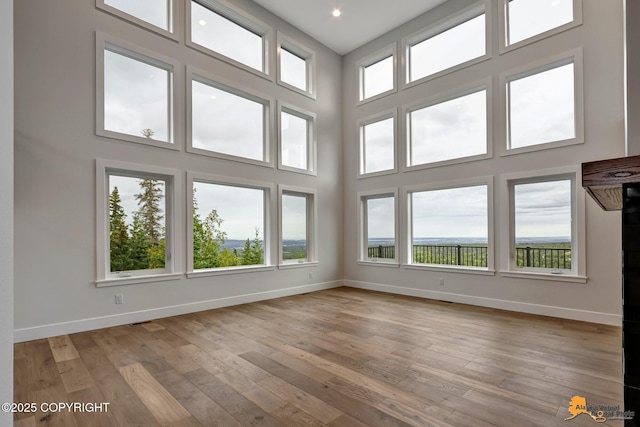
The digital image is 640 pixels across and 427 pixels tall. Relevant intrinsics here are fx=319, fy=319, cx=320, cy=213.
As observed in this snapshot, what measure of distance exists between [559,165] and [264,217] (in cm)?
429

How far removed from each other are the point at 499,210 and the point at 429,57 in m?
2.91

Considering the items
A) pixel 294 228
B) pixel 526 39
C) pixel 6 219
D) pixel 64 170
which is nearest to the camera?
pixel 6 219

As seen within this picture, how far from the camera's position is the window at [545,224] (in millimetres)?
4031

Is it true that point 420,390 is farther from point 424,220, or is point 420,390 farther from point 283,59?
point 283,59

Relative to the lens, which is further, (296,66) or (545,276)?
(296,66)

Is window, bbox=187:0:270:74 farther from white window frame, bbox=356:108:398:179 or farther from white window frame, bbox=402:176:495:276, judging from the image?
white window frame, bbox=402:176:495:276

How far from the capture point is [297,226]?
601 cm

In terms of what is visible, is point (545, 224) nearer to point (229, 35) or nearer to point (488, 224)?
point (488, 224)

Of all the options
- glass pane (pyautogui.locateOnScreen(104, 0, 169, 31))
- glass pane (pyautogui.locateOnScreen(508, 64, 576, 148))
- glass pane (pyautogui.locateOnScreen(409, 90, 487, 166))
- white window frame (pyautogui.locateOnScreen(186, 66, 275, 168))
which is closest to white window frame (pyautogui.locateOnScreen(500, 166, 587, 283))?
glass pane (pyautogui.locateOnScreen(508, 64, 576, 148))

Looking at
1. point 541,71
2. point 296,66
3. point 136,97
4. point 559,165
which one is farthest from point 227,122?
point 559,165

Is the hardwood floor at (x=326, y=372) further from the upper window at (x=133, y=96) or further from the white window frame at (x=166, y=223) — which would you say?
the upper window at (x=133, y=96)

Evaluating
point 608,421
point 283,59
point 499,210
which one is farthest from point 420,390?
point 283,59

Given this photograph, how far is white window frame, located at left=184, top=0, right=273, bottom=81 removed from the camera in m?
4.50

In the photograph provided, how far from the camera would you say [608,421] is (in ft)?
6.00
